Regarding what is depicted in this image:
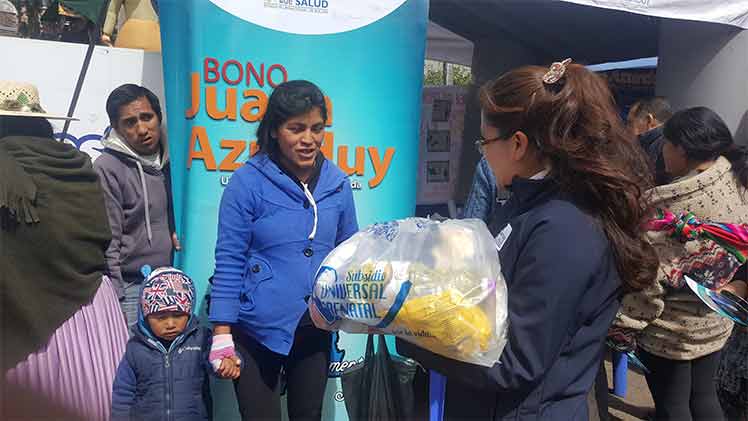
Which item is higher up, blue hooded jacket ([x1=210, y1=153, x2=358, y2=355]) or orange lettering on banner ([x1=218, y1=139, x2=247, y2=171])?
orange lettering on banner ([x1=218, y1=139, x2=247, y2=171])

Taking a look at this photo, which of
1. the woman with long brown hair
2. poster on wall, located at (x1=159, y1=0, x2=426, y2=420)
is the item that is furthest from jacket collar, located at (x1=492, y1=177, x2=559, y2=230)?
the woman with long brown hair

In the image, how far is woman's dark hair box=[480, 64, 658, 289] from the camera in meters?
1.26

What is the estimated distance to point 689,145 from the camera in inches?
100

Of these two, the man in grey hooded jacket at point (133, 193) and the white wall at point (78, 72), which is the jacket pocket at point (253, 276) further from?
the white wall at point (78, 72)

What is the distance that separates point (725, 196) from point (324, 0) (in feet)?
6.15

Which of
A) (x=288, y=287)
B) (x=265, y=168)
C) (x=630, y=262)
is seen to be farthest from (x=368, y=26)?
(x=630, y=262)

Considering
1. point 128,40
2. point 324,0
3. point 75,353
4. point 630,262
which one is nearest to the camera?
point 630,262

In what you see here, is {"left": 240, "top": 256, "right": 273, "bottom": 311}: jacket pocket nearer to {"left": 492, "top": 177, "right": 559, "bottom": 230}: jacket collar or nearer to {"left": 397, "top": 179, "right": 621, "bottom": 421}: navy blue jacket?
{"left": 397, "top": 179, "right": 621, "bottom": 421}: navy blue jacket

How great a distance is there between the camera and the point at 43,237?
214 centimetres

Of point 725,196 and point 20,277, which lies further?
point 725,196

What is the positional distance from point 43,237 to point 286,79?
3.87 ft

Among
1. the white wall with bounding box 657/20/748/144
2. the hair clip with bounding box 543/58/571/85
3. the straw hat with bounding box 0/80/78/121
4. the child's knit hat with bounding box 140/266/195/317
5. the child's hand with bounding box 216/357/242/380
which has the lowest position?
the child's hand with bounding box 216/357/242/380

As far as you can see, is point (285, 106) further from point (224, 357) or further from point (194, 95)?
point (224, 357)

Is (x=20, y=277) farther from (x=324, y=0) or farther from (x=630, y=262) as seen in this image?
(x=630, y=262)
